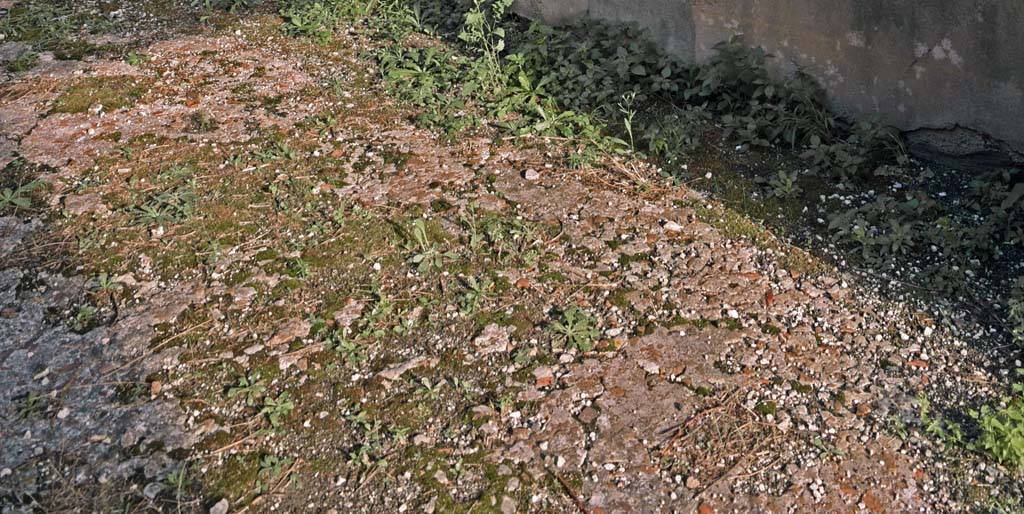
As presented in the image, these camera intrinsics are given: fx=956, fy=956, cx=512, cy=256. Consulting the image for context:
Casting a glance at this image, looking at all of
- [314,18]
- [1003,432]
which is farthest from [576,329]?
[314,18]

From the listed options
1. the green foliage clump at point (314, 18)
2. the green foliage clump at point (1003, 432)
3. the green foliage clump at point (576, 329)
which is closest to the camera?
the green foliage clump at point (1003, 432)

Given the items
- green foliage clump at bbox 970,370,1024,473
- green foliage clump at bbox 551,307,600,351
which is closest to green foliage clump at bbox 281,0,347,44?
green foliage clump at bbox 551,307,600,351

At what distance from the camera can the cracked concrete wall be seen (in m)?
3.67

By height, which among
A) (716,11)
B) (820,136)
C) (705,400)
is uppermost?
(716,11)

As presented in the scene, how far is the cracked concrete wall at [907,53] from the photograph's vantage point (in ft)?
12.0

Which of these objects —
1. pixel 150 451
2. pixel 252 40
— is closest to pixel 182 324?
pixel 150 451

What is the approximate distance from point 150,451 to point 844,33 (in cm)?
319

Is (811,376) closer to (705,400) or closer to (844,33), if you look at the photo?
(705,400)

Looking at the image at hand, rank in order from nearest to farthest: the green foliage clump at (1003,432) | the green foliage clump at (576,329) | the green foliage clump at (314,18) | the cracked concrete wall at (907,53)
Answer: the green foliage clump at (1003,432), the green foliage clump at (576,329), the cracked concrete wall at (907,53), the green foliage clump at (314,18)

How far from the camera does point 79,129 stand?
468 cm

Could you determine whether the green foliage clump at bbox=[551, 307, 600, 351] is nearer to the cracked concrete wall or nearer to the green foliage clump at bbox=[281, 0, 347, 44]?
the cracked concrete wall

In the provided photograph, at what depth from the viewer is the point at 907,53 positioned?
12.8ft

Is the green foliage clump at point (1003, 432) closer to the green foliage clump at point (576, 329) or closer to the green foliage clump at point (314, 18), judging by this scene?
the green foliage clump at point (576, 329)

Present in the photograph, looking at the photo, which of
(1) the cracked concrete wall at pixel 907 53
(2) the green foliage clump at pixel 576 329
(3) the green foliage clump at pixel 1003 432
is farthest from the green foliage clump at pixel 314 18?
(3) the green foliage clump at pixel 1003 432
